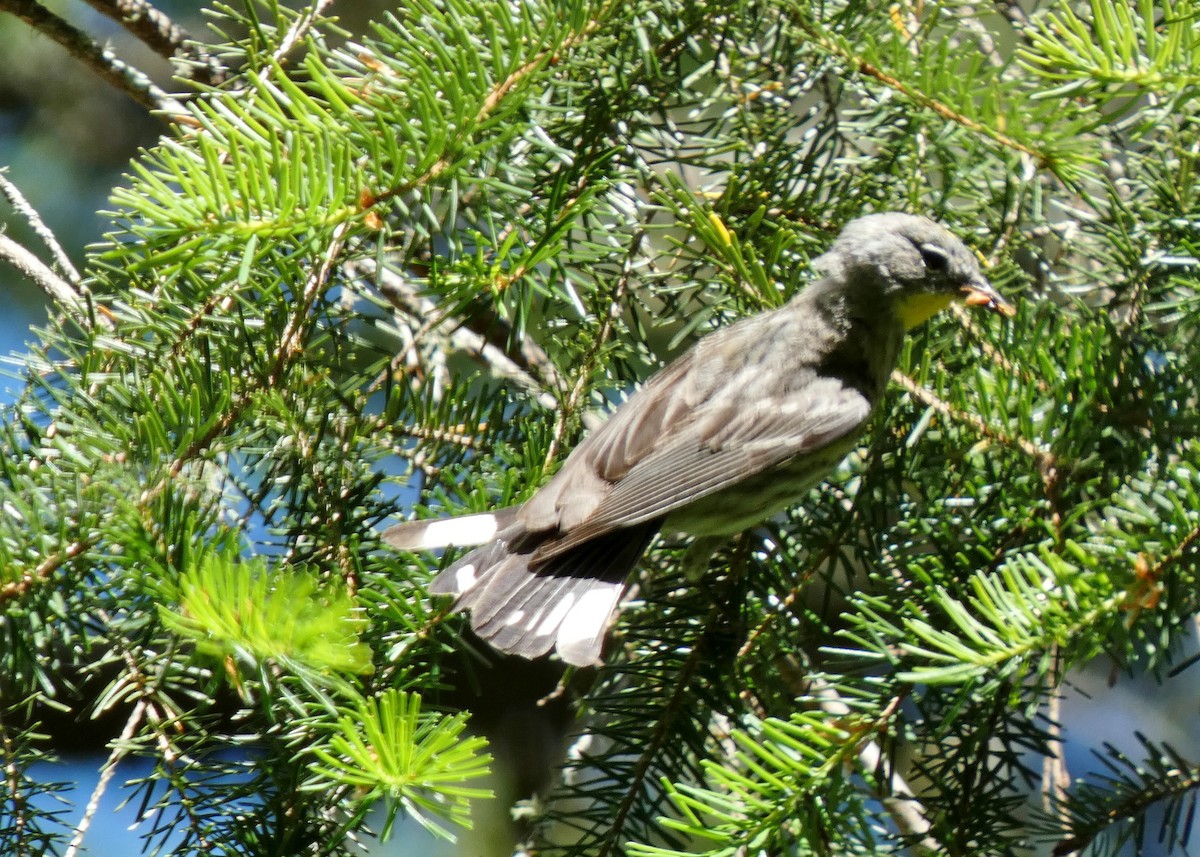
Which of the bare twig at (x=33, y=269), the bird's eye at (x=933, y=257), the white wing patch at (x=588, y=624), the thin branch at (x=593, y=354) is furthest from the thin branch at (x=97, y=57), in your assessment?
the bird's eye at (x=933, y=257)

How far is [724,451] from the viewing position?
1.91 metres

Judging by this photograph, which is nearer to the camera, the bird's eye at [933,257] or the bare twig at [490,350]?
the bare twig at [490,350]

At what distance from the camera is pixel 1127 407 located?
1.31m

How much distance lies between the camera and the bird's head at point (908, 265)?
1.64 metres

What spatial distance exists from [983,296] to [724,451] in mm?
499

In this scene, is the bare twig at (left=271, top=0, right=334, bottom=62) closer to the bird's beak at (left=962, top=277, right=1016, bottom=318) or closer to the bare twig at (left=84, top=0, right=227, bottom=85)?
the bare twig at (left=84, top=0, right=227, bottom=85)

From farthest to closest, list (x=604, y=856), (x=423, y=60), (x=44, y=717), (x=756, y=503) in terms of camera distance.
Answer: (x=44, y=717)
(x=756, y=503)
(x=604, y=856)
(x=423, y=60)

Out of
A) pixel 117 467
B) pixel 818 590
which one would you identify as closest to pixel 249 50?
pixel 117 467

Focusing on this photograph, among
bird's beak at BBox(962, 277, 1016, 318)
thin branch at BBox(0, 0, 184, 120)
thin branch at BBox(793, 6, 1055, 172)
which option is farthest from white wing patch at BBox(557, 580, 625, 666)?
thin branch at BBox(0, 0, 184, 120)

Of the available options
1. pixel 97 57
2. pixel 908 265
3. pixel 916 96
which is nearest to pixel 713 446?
pixel 908 265

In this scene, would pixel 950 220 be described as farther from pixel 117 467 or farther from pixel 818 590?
pixel 818 590

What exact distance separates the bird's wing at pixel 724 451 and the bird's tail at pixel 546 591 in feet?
0.14

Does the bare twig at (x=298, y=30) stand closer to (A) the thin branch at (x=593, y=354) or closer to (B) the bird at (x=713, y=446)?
(A) the thin branch at (x=593, y=354)

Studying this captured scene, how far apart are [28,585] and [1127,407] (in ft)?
3.95
